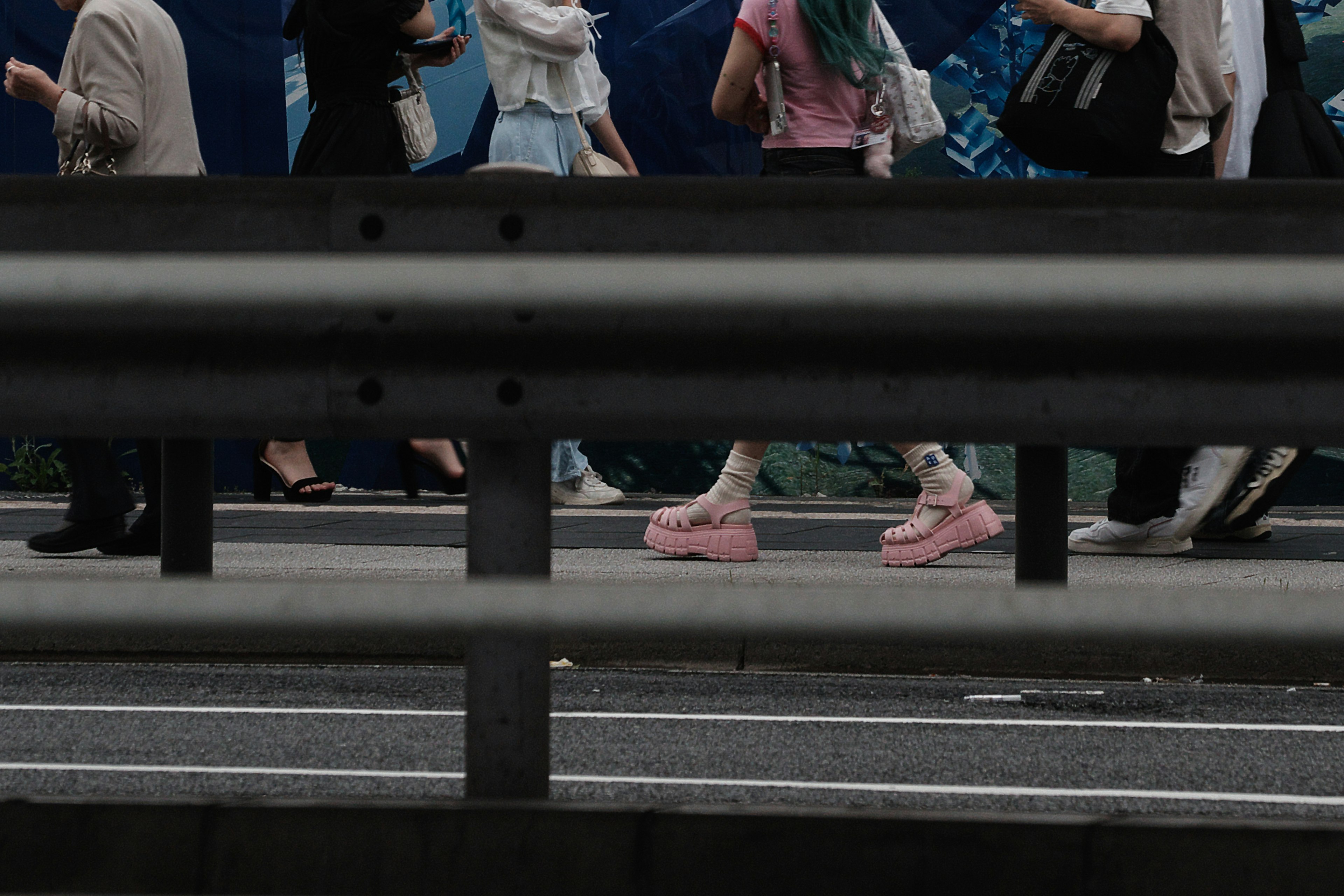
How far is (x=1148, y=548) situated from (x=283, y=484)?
4.17m

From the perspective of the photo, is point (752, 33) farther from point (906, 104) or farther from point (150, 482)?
point (150, 482)

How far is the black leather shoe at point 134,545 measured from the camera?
6.90 m

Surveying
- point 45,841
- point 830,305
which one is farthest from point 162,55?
point 830,305

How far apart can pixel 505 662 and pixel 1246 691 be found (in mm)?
3340

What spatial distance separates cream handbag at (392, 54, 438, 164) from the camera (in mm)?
7645

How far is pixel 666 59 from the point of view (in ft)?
36.7

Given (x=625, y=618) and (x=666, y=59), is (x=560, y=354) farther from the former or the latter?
(x=666, y=59)

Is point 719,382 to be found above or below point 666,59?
below

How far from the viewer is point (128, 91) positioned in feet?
22.1

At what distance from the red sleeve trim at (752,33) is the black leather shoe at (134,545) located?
3.14 m

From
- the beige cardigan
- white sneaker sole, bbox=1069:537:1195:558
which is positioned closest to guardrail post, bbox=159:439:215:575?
the beige cardigan

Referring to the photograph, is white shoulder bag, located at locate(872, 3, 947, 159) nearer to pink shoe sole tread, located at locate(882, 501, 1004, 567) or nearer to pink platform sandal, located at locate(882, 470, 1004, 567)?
pink platform sandal, located at locate(882, 470, 1004, 567)

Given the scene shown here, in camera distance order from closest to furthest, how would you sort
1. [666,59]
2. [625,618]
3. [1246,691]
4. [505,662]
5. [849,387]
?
[625,618]
[849,387]
[505,662]
[1246,691]
[666,59]

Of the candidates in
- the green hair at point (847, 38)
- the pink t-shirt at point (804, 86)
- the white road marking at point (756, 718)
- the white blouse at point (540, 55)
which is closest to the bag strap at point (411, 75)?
the white blouse at point (540, 55)
